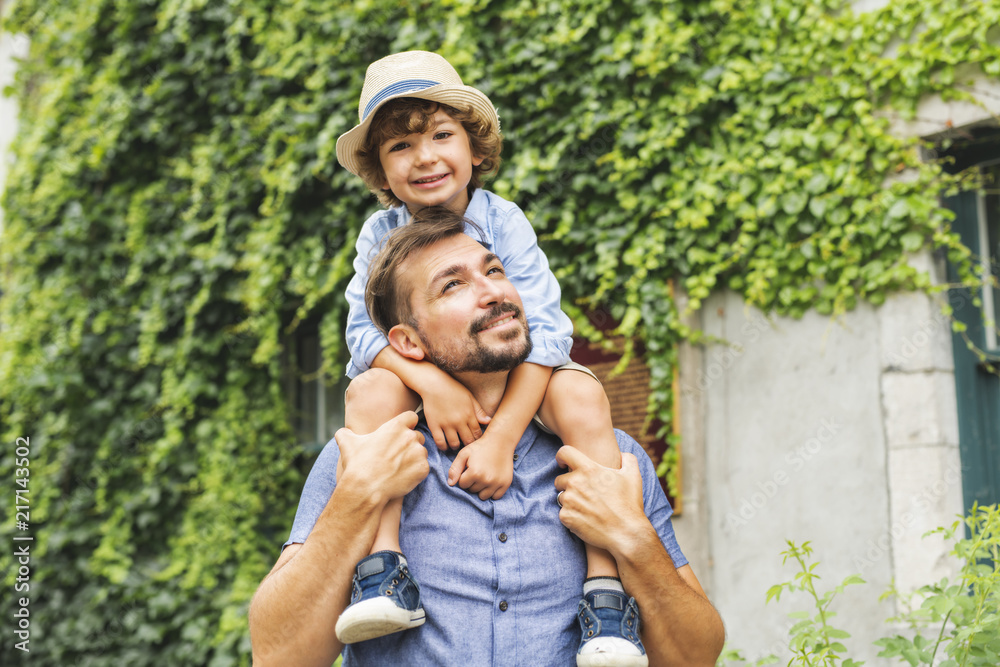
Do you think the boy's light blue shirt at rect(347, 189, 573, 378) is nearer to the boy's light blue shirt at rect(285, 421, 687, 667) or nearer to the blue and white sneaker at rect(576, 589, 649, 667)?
the boy's light blue shirt at rect(285, 421, 687, 667)

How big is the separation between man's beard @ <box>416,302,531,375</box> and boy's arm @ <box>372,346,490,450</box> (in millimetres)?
46

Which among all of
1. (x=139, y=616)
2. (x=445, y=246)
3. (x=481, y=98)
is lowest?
(x=139, y=616)

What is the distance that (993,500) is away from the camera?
3.55m

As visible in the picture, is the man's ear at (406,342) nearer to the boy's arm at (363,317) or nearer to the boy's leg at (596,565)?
the boy's arm at (363,317)

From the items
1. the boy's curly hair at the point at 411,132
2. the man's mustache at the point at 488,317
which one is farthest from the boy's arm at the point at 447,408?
the boy's curly hair at the point at 411,132

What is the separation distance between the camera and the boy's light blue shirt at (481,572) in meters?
1.85

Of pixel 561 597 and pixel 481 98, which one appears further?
pixel 481 98

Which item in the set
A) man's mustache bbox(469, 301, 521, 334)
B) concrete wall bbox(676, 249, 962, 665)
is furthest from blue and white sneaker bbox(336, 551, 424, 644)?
concrete wall bbox(676, 249, 962, 665)

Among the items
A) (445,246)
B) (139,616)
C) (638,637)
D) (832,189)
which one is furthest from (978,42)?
(139,616)

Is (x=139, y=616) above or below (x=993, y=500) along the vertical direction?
below

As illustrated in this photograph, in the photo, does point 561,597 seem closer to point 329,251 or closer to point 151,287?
point 329,251

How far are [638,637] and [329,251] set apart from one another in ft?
12.6

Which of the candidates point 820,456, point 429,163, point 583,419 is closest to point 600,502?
point 583,419

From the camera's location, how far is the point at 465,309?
201cm
